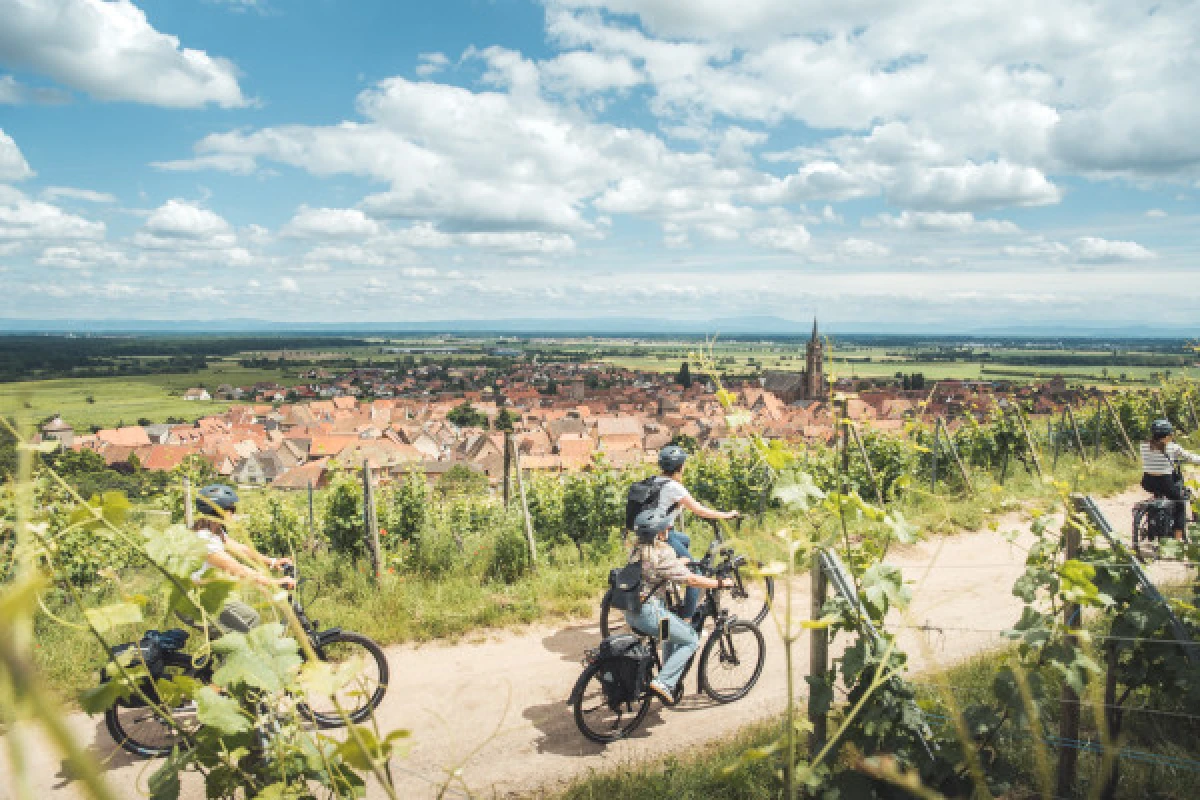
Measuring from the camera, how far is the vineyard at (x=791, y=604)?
2014 mm

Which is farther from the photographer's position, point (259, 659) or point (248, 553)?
point (248, 553)

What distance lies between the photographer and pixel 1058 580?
3.04 metres

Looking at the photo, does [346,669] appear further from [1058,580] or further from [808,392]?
[808,392]

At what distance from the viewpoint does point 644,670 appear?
521 cm

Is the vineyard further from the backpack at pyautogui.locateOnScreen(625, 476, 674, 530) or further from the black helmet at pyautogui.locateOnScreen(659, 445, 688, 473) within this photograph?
the backpack at pyautogui.locateOnScreen(625, 476, 674, 530)

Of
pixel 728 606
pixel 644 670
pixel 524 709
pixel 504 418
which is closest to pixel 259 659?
pixel 644 670

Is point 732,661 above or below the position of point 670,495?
below

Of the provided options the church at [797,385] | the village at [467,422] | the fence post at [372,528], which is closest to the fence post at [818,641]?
the fence post at [372,528]

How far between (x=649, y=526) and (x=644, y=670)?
1.19 metres

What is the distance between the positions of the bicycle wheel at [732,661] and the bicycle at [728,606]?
7.9 inches

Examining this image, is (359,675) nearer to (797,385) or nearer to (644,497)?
(644,497)

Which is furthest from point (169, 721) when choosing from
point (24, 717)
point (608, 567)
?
point (608, 567)

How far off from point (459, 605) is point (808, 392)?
316 ft

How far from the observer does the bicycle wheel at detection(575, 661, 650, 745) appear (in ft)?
16.8
